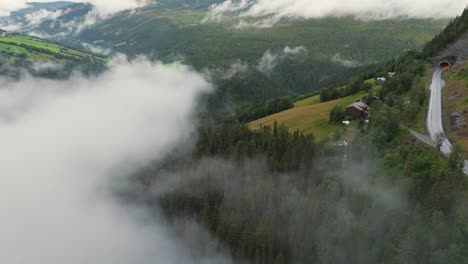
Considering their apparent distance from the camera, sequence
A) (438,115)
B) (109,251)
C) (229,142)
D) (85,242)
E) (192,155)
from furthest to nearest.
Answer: (85,242), (109,251), (192,155), (229,142), (438,115)

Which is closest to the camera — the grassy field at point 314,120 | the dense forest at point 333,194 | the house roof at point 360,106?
the dense forest at point 333,194

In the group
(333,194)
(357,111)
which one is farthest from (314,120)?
(333,194)

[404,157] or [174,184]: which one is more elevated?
[404,157]

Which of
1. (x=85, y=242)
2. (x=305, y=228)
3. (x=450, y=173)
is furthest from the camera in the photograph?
(x=85, y=242)

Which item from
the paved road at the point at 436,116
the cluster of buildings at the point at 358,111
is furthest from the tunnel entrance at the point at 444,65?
the cluster of buildings at the point at 358,111

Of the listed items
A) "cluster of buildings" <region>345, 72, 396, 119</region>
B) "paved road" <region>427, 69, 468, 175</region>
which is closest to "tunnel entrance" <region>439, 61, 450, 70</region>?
"paved road" <region>427, 69, 468, 175</region>

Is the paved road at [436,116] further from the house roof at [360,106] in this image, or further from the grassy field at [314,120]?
the grassy field at [314,120]

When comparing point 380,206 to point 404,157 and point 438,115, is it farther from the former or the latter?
point 438,115

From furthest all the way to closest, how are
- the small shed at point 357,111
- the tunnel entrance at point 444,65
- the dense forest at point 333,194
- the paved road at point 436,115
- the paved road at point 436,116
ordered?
the tunnel entrance at point 444,65
the small shed at point 357,111
the paved road at point 436,115
the paved road at point 436,116
the dense forest at point 333,194

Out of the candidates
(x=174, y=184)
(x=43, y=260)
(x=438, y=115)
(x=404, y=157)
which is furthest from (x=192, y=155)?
(x=43, y=260)
